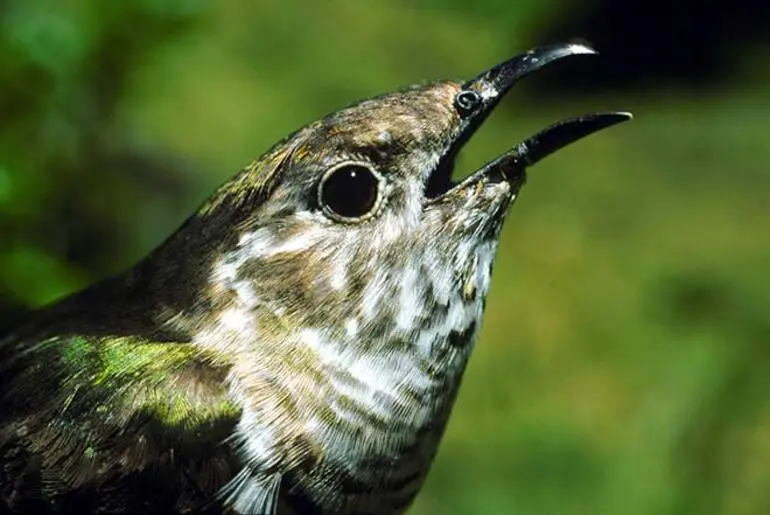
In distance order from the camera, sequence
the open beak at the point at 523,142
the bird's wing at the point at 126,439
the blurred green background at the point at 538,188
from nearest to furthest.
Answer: the bird's wing at the point at 126,439, the open beak at the point at 523,142, the blurred green background at the point at 538,188

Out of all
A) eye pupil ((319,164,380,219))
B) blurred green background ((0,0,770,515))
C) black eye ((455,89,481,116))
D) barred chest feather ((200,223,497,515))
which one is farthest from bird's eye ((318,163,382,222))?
blurred green background ((0,0,770,515))

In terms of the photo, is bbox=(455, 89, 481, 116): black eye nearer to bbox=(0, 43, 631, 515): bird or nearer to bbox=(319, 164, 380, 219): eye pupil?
bbox=(0, 43, 631, 515): bird

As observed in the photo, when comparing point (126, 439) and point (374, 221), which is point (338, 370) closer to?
point (374, 221)

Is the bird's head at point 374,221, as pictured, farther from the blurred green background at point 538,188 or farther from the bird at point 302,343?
the blurred green background at point 538,188

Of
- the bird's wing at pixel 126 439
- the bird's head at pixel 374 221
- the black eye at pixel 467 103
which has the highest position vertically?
the black eye at pixel 467 103

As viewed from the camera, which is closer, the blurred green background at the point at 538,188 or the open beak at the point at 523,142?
the open beak at the point at 523,142

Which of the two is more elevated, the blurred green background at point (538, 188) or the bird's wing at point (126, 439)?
the blurred green background at point (538, 188)

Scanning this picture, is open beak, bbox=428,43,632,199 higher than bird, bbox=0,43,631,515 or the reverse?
higher

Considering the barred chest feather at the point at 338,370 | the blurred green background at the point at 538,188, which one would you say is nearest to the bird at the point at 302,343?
the barred chest feather at the point at 338,370
